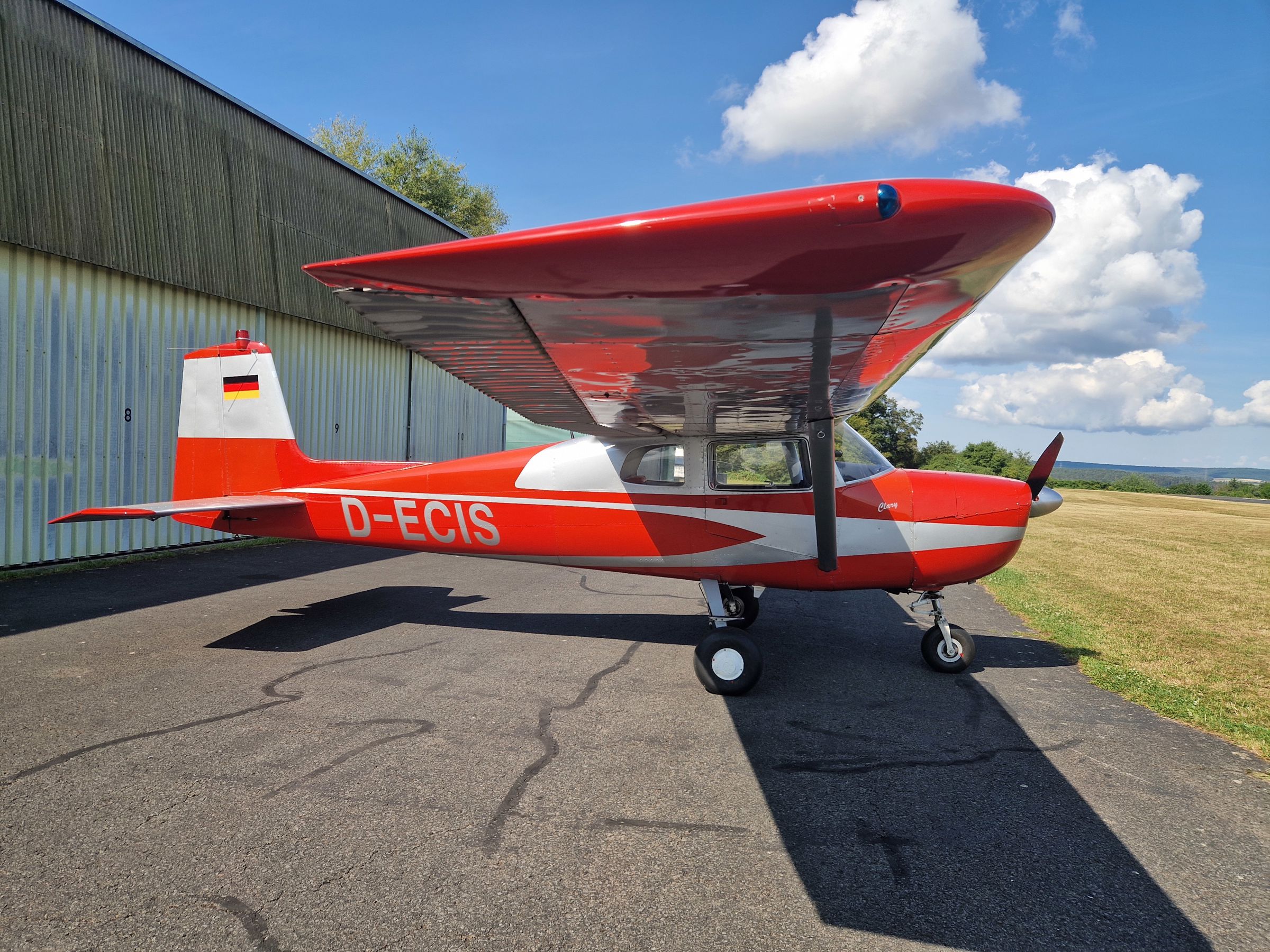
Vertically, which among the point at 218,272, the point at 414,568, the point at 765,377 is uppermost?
the point at 218,272

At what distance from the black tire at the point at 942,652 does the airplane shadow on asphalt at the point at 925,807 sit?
10cm

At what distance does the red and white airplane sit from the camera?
202cm

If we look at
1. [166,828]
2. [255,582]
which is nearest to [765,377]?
[166,828]

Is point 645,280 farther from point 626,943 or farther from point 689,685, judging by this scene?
point 689,685

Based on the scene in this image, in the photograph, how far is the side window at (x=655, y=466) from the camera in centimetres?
558

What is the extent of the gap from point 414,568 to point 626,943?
27.5ft

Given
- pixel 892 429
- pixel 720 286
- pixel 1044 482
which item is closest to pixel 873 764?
pixel 720 286

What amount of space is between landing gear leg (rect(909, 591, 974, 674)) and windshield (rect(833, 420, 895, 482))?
1.09 m

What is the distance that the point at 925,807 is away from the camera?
314 cm

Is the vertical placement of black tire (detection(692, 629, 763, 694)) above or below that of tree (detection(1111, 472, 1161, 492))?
below

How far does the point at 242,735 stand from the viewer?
3.74 meters

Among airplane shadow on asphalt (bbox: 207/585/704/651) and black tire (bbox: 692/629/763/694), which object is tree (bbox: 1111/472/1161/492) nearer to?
airplane shadow on asphalt (bbox: 207/585/704/651)

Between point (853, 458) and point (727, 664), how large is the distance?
2.05m

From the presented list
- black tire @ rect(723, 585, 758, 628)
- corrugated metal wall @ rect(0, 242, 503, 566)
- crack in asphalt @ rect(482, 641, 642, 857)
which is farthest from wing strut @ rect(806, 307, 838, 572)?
corrugated metal wall @ rect(0, 242, 503, 566)
